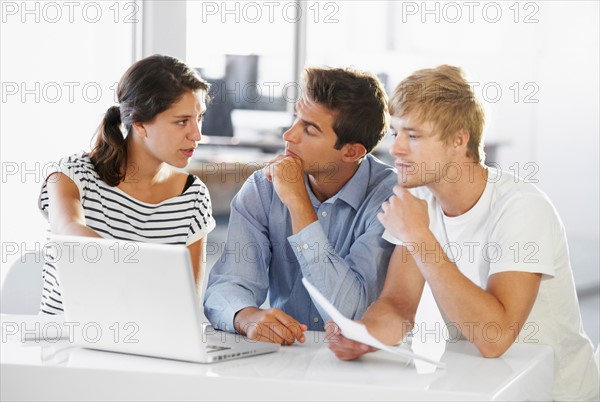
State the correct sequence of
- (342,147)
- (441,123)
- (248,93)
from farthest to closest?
(248,93), (342,147), (441,123)

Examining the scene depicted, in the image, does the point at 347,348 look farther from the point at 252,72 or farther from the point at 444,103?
the point at 252,72

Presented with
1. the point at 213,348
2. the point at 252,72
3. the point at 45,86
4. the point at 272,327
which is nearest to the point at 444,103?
the point at 272,327

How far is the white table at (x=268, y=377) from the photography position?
4.86ft

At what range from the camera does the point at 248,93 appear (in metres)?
4.04

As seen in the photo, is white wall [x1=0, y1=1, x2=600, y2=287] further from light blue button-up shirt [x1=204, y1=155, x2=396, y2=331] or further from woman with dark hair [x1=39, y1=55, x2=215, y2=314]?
light blue button-up shirt [x1=204, y1=155, x2=396, y2=331]

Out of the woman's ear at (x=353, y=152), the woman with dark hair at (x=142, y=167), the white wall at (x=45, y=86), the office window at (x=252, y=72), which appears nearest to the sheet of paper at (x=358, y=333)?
the woman's ear at (x=353, y=152)

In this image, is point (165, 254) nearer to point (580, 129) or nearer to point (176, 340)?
point (176, 340)

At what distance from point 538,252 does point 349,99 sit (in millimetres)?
740

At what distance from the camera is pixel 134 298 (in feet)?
5.38

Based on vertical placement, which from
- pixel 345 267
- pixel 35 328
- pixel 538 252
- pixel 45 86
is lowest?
pixel 35 328

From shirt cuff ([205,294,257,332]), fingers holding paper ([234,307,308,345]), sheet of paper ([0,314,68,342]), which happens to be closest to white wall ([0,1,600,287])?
sheet of paper ([0,314,68,342])

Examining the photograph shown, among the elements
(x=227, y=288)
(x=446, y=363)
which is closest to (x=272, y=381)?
(x=446, y=363)

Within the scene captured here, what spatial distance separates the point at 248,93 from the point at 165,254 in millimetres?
2529

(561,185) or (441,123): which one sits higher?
(441,123)
